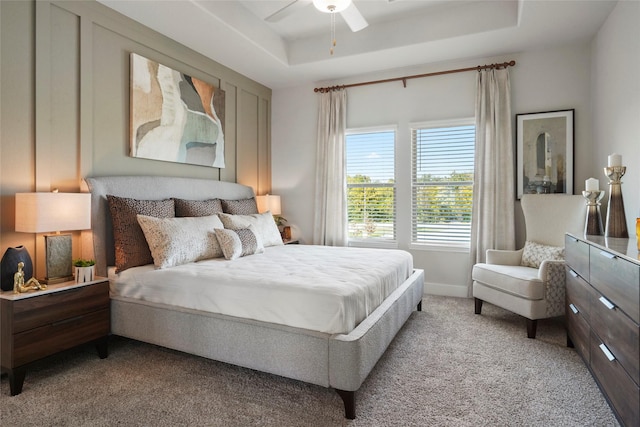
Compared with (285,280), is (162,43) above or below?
above

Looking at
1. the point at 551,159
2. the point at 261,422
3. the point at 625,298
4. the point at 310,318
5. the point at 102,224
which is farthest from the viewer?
the point at 551,159

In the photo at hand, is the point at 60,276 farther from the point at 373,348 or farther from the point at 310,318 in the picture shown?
the point at 373,348

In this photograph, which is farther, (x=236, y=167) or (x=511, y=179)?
(x=236, y=167)

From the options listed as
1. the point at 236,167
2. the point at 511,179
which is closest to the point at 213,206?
the point at 236,167

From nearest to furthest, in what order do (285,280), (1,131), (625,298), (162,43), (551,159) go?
(625,298)
(285,280)
(1,131)
(162,43)
(551,159)

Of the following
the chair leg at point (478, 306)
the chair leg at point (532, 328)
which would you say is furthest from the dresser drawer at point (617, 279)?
the chair leg at point (478, 306)

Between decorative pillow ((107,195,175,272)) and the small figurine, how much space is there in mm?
546

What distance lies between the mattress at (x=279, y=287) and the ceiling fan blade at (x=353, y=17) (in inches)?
79.1

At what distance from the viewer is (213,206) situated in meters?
3.75

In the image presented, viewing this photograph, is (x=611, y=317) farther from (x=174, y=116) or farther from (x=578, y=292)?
(x=174, y=116)

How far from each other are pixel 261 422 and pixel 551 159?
386cm

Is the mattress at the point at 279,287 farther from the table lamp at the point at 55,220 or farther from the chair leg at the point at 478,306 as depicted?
the chair leg at the point at 478,306

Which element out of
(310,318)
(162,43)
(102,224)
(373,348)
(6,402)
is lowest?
(6,402)

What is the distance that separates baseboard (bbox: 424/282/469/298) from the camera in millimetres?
4309
